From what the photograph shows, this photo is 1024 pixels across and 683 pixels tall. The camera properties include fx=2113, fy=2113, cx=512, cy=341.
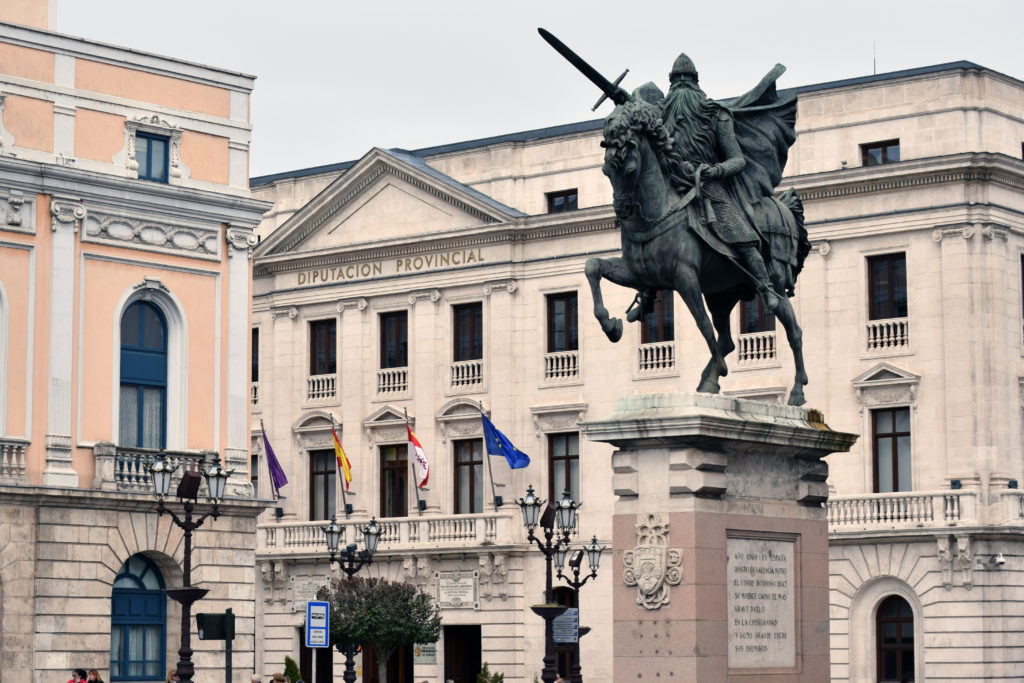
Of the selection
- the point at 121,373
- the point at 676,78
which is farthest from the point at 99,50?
the point at 676,78

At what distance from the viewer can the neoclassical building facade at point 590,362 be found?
4891 centimetres

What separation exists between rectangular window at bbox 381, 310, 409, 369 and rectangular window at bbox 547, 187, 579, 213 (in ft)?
17.9

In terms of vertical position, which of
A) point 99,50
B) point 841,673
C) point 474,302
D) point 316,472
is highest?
point 99,50

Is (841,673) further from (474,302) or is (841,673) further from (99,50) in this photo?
(99,50)

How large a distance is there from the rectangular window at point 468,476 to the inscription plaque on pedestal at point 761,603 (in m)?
36.2

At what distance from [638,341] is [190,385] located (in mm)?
14489

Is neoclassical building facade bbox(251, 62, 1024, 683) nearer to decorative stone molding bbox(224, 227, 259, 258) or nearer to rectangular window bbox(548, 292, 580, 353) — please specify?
rectangular window bbox(548, 292, 580, 353)

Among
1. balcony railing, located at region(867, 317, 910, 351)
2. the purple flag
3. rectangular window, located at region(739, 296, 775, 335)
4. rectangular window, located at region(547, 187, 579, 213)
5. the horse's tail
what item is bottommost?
the purple flag

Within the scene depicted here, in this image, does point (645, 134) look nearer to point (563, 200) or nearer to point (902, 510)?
point (902, 510)

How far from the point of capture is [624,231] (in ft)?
70.6

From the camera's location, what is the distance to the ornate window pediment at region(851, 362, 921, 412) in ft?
163

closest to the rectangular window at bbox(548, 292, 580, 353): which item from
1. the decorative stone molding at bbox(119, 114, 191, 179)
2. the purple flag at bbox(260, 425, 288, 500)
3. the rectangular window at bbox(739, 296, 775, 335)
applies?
the rectangular window at bbox(739, 296, 775, 335)

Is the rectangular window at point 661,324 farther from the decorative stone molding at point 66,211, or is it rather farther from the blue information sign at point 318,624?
the blue information sign at point 318,624

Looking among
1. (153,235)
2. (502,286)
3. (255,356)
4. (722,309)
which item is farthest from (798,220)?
(255,356)
